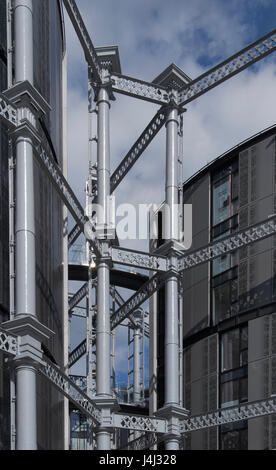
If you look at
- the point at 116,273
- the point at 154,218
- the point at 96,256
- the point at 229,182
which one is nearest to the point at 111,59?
the point at 96,256

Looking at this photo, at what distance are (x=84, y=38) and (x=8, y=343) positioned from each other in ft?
45.1

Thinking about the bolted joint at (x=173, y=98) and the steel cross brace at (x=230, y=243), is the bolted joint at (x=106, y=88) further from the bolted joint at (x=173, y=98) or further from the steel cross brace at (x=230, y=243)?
the steel cross brace at (x=230, y=243)

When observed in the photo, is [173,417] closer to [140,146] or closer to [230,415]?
[230,415]

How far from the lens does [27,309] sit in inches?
915

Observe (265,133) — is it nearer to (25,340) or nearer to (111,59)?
(111,59)

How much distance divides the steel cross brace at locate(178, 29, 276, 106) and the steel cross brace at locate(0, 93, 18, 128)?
12.8m

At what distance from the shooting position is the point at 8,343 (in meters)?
22.8

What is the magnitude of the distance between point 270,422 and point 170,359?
20.4ft

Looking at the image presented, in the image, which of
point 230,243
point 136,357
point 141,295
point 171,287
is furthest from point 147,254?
point 136,357

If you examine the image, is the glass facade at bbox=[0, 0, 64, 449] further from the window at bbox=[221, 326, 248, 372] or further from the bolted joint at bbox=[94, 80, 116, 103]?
the window at bbox=[221, 326, 248, 372]

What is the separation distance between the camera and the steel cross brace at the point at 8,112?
24.1 m

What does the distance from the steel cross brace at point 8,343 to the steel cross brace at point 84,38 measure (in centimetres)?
1332

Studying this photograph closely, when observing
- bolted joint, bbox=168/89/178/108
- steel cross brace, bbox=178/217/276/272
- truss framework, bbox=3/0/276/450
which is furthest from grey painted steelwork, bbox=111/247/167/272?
bolted joint, bbox=168/89/178/108

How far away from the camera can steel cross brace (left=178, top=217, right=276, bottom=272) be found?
1348 inches
